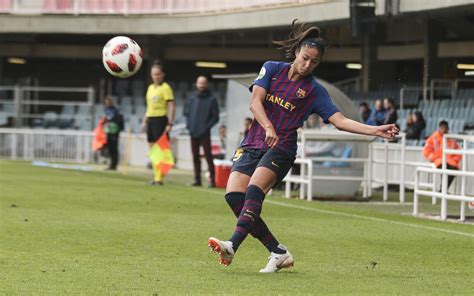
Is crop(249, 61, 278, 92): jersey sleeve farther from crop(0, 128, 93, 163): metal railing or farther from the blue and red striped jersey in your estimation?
crop(0, 128, 93, 163): metal railing

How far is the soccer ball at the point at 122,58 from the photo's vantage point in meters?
14.1

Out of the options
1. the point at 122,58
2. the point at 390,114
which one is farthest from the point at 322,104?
the point at 390,114

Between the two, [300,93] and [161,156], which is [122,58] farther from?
[161,156]

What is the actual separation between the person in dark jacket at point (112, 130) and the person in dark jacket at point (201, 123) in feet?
20.9

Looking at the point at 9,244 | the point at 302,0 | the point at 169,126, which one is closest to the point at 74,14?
the point at 302,0

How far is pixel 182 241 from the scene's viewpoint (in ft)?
39.8

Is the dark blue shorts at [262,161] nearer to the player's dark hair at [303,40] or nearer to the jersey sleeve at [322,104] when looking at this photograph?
the jersey sleeve at [322,104]

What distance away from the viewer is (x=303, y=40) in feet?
32.1

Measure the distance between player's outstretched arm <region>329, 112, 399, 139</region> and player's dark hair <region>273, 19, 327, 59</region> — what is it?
0.58 metres

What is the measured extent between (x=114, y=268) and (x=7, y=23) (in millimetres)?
31585

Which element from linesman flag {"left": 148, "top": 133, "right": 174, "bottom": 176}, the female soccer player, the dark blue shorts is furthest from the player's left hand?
linesman flag {"left": 148, "top": 133, "right": 174, "bottom": 176}

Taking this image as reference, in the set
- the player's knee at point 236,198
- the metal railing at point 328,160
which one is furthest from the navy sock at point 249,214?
the metal railing at point 328,160

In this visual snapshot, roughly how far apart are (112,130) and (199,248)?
1926 cm

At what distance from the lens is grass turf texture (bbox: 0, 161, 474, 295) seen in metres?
8.79
